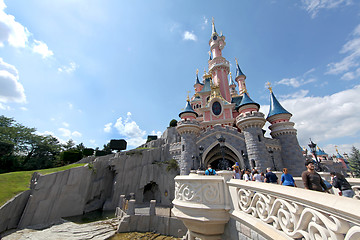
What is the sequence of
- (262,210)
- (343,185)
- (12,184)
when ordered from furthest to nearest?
1. (12,184)
2. (343,185)
3. (262,210)

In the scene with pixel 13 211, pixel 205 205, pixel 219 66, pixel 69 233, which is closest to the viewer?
pixel 205 205

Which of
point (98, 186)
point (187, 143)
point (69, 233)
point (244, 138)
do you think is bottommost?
point (69, 233)

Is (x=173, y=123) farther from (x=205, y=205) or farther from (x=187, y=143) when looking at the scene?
(x=205, y=205)

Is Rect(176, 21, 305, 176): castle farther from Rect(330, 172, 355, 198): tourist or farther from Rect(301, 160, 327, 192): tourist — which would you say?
Rect(301, 160, 327, 192): tourist

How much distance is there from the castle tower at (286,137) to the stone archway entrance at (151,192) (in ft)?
60.1

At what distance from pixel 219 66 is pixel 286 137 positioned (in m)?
18.2

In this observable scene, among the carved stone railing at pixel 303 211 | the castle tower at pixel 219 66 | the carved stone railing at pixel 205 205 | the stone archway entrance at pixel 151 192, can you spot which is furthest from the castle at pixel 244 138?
the carved stone railing at pixel 303 211

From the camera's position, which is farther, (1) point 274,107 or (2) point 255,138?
(1) point 274,107

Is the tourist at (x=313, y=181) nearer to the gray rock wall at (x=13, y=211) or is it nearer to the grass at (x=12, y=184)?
the gray rock wall at (x=13, y=211)

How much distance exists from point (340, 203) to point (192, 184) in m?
3.66

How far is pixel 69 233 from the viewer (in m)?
12.0

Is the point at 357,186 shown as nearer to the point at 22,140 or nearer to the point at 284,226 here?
the point at 284,226

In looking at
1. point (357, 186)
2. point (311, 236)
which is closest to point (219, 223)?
point (311, 236)

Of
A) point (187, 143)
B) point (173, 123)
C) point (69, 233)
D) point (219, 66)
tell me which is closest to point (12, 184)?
point (69, 233)
